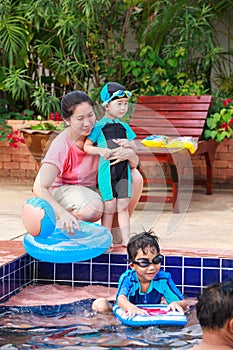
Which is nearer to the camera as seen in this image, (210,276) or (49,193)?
(210,276)

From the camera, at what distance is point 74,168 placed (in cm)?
518

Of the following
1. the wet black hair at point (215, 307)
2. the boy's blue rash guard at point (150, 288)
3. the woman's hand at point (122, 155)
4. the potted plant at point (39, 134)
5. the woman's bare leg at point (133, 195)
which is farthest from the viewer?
the potted plant at point (39, 134)

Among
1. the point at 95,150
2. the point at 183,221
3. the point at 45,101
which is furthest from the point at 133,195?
the point at 45,101

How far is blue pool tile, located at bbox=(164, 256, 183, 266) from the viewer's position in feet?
16.2

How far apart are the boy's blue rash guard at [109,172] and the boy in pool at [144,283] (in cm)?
90

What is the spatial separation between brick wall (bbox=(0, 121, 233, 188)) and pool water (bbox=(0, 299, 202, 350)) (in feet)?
17.8

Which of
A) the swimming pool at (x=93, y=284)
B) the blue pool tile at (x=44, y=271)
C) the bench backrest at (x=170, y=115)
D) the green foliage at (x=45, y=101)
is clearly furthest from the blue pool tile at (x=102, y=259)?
the green foliage at (x=45, y=101)

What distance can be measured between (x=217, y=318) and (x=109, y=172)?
8.29ft

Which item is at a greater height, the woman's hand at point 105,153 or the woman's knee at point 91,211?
the woman's hand at point 105,153

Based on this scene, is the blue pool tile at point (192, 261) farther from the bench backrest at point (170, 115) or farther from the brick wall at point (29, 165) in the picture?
the brick wall at point (29, 165)

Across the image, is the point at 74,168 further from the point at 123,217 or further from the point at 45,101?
the point at 45,101

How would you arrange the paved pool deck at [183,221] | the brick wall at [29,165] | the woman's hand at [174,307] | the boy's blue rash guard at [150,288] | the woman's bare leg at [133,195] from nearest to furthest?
the woman's hand at [174,307]
the boy's blue rash guard at [150,288]
the woman's bare leg at [133,195]
the paved pool deck at [183,221]
the brick wall at [29,165]

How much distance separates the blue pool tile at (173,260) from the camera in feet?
16.2

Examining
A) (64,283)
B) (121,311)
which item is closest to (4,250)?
(64,283)
